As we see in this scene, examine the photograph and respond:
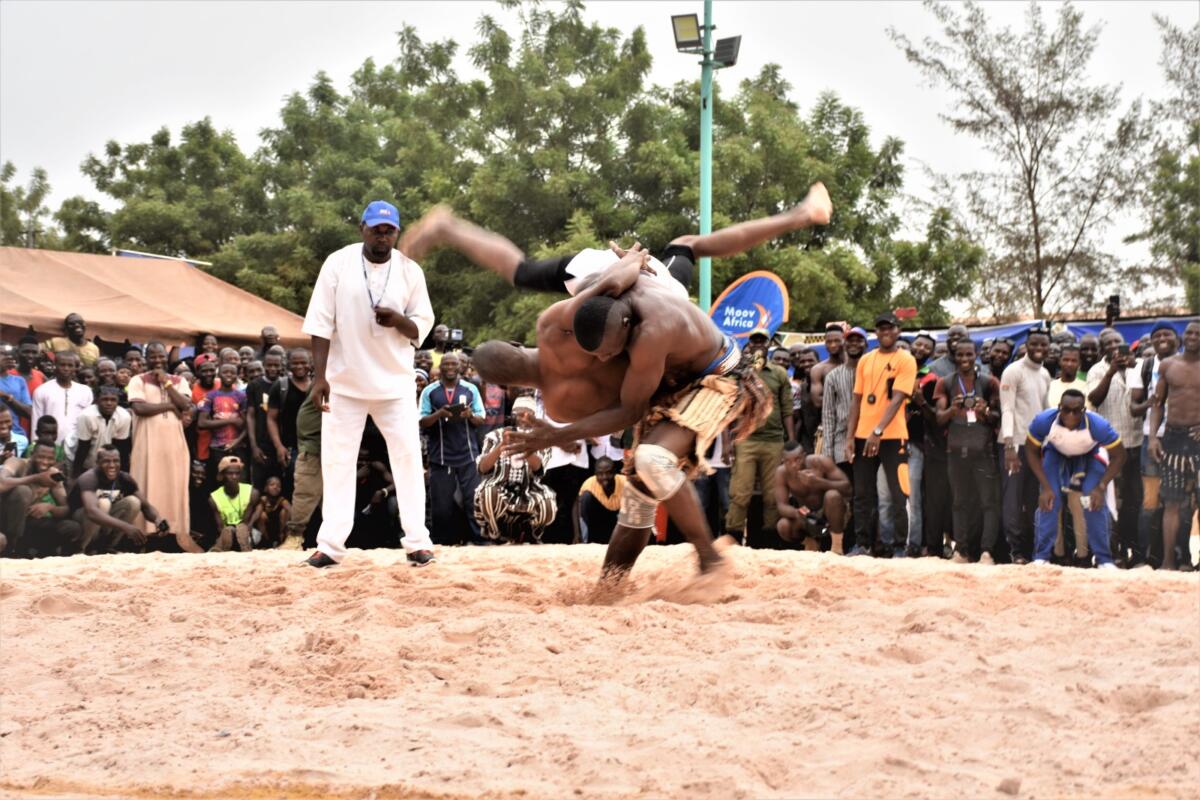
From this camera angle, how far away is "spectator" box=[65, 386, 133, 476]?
28.1 feet

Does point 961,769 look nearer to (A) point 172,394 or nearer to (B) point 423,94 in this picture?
(A) point 172,394

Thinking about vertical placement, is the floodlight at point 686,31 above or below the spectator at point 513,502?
above

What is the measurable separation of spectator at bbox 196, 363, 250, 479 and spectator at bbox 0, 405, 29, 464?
1315mm

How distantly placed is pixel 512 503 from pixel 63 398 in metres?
3.28

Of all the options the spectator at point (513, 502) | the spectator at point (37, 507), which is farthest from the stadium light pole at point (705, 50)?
the spectator at point (37, 507)

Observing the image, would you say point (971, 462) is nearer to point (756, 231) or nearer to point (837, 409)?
point (837, 409)

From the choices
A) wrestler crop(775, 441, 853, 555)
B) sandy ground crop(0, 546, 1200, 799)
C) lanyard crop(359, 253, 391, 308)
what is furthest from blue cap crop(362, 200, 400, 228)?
wrestler crop(775, 441, 853, 555)

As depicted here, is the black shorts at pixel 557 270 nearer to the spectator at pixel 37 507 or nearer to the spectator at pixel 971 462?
the spectator at pixel 971 462

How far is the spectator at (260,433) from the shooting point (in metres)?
9.09

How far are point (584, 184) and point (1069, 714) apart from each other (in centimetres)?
1636

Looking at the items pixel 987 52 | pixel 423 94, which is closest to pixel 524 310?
pixel 423 94

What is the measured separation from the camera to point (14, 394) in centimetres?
855

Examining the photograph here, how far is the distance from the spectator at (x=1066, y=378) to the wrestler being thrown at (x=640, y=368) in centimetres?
352

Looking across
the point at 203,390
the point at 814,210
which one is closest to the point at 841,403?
the point at 814,210
